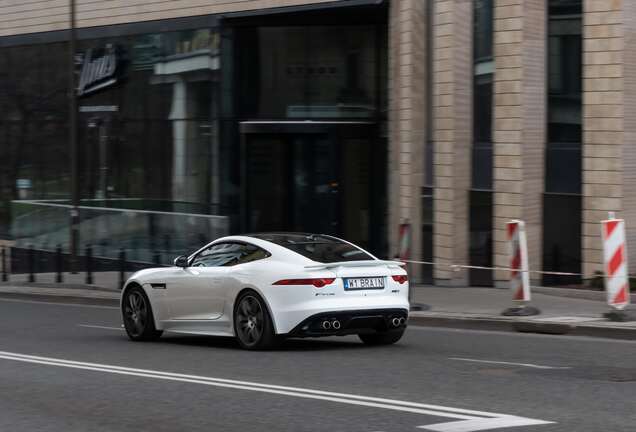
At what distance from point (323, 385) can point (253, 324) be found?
3.06 metres

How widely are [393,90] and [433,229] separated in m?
3.89

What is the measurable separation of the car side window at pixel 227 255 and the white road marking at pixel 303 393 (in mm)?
2150

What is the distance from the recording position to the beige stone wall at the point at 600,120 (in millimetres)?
19516

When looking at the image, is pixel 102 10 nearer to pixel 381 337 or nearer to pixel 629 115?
pixel 629 115

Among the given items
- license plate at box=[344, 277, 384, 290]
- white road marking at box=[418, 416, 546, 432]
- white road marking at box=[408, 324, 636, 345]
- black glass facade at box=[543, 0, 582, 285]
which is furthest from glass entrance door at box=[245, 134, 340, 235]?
white road marking at box=[418, 416, 546, 432]

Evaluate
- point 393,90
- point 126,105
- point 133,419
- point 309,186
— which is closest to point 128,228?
point 126,105

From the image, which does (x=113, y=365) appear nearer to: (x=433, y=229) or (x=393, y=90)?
(x=433, y=229)

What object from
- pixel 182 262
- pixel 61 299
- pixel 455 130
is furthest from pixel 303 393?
pixel 61 299

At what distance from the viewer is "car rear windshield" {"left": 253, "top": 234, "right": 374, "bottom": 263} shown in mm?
13094

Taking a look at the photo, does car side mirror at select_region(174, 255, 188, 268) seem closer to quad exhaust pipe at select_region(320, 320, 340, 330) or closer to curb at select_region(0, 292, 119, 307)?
quad exhaust pipe at select_region(320, 320, 340, 330)

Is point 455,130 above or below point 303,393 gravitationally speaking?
above

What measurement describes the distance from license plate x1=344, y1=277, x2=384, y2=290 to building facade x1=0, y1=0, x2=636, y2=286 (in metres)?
5.79

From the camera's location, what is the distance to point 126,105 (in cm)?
3184

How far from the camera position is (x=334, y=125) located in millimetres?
27875
